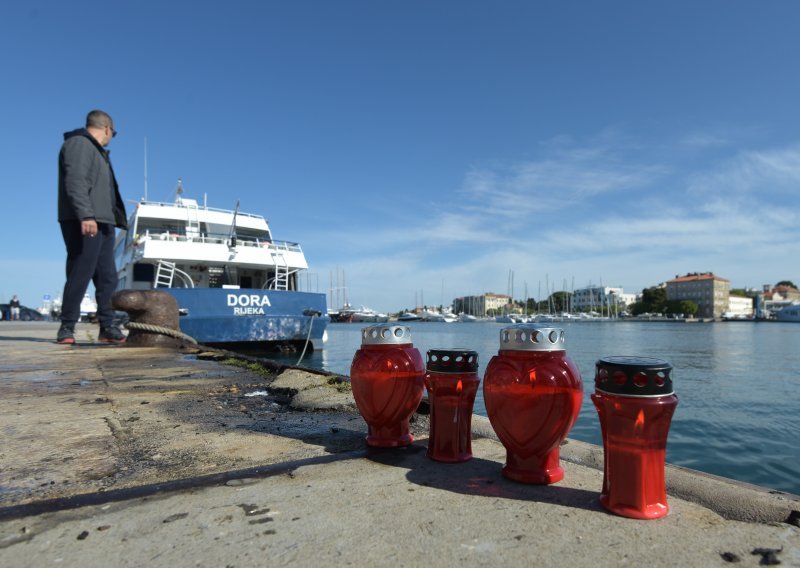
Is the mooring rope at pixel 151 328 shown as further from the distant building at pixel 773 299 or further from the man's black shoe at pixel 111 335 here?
the distant building at pixel 773 299

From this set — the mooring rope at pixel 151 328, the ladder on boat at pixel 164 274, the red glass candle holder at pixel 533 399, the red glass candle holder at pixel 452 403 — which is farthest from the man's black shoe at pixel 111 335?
the red glass candle holder at pixel 533 399

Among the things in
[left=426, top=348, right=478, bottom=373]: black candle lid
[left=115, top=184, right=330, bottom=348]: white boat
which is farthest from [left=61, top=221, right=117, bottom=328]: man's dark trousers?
[left=426, top=348, right=478, bottom=373]: black candle lid

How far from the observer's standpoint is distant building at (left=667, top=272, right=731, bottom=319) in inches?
5037

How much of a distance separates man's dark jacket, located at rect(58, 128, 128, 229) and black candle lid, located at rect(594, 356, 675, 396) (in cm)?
622

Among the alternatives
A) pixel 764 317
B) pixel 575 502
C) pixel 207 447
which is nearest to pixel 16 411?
pixel 207 447

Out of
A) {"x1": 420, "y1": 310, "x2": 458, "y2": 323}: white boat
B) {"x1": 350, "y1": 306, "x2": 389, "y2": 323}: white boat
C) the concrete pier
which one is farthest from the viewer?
{"x1": 420, "y1": 310, "x2": 458, "y2": 323}: white boat

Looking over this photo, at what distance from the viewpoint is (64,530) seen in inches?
53.7

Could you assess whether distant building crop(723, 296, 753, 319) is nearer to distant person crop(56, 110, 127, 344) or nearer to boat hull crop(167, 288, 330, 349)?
boat hull crop(167, 288, 330, 349)

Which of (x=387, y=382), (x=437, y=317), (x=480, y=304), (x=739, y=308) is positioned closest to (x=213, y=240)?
(x=387, y=382)

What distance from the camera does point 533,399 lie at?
1.76 m

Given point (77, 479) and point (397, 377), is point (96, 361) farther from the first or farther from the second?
point (397, 377)

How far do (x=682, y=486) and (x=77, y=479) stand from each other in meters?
2.27

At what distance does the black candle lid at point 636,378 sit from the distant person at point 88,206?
6174mm

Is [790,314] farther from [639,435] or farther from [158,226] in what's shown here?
[639,435]
